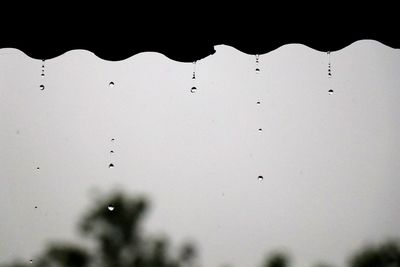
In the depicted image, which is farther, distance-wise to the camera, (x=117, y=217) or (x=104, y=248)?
(x=117, y=217)

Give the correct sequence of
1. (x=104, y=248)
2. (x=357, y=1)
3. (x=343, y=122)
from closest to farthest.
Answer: (x=357, y=1)
(x=104, y=248)
(x=343, y=122)

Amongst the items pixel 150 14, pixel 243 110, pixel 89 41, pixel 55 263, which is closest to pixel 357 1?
pixel 150 14

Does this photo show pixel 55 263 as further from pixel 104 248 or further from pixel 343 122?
pixel 343 122

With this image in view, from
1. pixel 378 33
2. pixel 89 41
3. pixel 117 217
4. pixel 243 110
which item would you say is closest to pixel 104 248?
pixel 117 217

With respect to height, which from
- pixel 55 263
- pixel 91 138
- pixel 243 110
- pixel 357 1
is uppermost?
pixel 357 1

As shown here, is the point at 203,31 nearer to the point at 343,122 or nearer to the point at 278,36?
the point at 278,36

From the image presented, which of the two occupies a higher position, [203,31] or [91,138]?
[203,31]

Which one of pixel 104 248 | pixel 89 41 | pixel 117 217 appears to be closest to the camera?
pixel 89 41
